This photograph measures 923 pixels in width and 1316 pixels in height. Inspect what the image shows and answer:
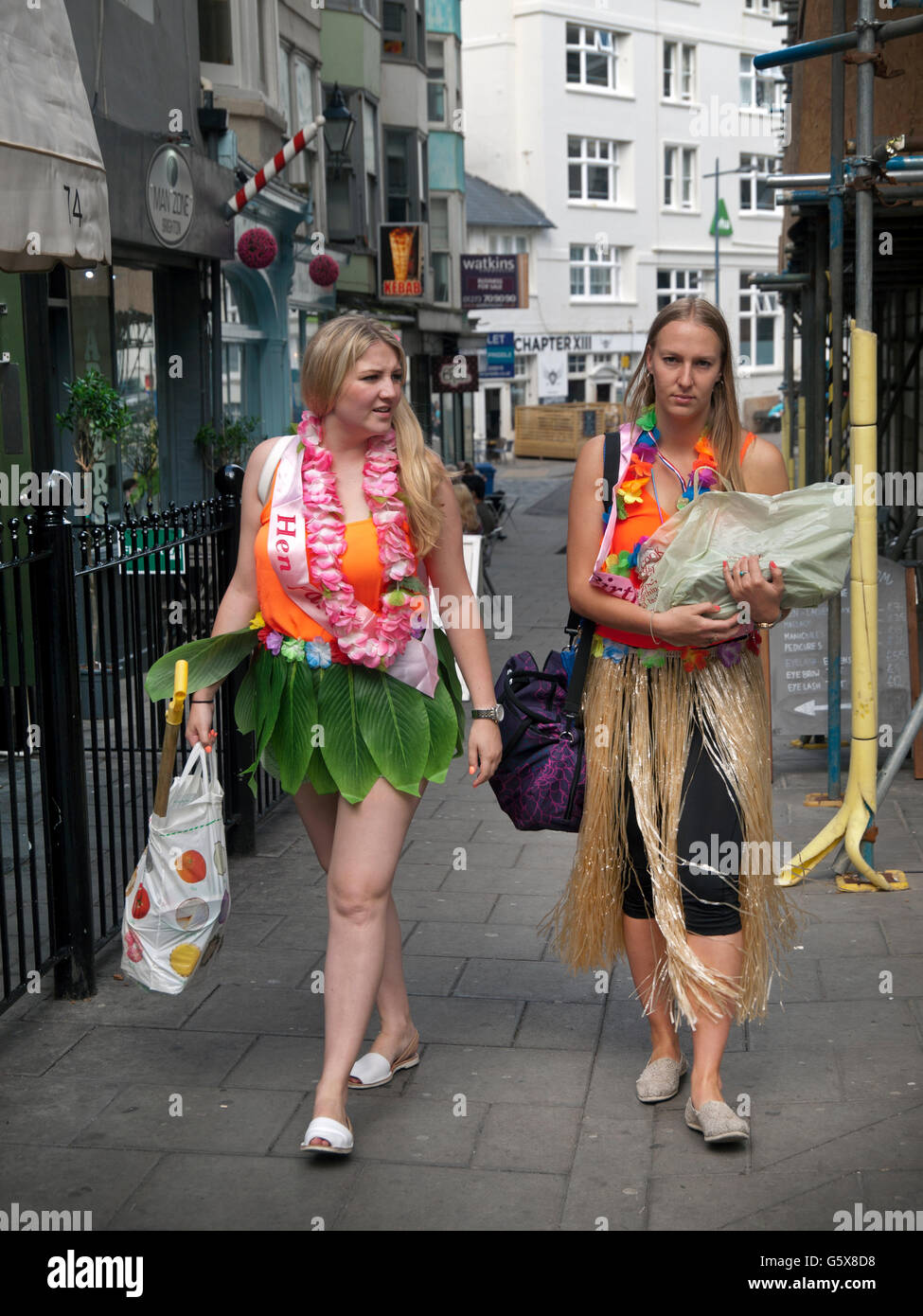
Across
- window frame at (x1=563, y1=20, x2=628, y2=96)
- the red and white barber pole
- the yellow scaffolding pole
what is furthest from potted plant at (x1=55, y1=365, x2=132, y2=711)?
window frame at (x1=563, y1=20, x2=628, y2=96)

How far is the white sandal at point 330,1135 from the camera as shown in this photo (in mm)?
3551

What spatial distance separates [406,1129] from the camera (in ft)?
12.4

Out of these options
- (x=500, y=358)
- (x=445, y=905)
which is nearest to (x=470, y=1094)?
(x=445, y=905)

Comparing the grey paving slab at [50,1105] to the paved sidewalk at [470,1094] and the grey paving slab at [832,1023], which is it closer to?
the paved sidewalk at [470,1094]

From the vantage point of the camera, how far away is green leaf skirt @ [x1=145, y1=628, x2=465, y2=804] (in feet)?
12.2

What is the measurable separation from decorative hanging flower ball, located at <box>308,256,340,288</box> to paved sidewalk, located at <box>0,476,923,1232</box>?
44.2 ft

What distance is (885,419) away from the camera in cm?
1179

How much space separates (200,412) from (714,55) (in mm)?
46661

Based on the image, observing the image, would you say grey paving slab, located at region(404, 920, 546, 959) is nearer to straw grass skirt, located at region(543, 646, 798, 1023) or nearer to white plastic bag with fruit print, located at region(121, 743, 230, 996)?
straw grass skirt, located at region(543, 646, 798, 1023)

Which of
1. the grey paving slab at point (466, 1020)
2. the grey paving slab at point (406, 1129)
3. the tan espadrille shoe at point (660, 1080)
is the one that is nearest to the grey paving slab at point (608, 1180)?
the tan espadrille shoe at point (660, 1080)

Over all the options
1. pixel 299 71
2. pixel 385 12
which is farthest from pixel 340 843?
pixel 385 12

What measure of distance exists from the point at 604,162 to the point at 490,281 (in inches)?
836

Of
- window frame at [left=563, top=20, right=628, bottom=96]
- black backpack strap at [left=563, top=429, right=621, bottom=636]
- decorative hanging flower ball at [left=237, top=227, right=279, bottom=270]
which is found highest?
window frame at [left=563, top=20, right=628, bottom=96]

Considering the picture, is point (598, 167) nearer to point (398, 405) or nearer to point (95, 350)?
point (95, 350)
